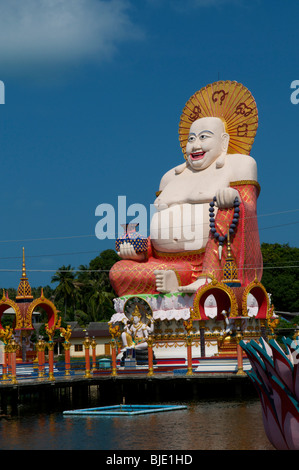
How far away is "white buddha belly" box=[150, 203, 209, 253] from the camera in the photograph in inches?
1061

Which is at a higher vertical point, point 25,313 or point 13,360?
point 25,313

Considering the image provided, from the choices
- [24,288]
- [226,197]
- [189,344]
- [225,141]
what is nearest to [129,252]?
[24,288]

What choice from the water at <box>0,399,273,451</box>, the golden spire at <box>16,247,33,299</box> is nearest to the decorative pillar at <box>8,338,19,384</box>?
the water at <box>0,399,273,451</box>

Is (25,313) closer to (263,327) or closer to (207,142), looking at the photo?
(263,327)

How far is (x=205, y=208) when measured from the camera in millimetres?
27047

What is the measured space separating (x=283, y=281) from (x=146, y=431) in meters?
34.3

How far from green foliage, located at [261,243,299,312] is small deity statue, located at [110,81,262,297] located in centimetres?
1974

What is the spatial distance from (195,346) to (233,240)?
3.85m

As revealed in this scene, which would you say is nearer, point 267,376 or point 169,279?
point 267,376

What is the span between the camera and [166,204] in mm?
28234

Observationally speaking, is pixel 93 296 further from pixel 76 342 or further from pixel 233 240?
pixel 233 240
